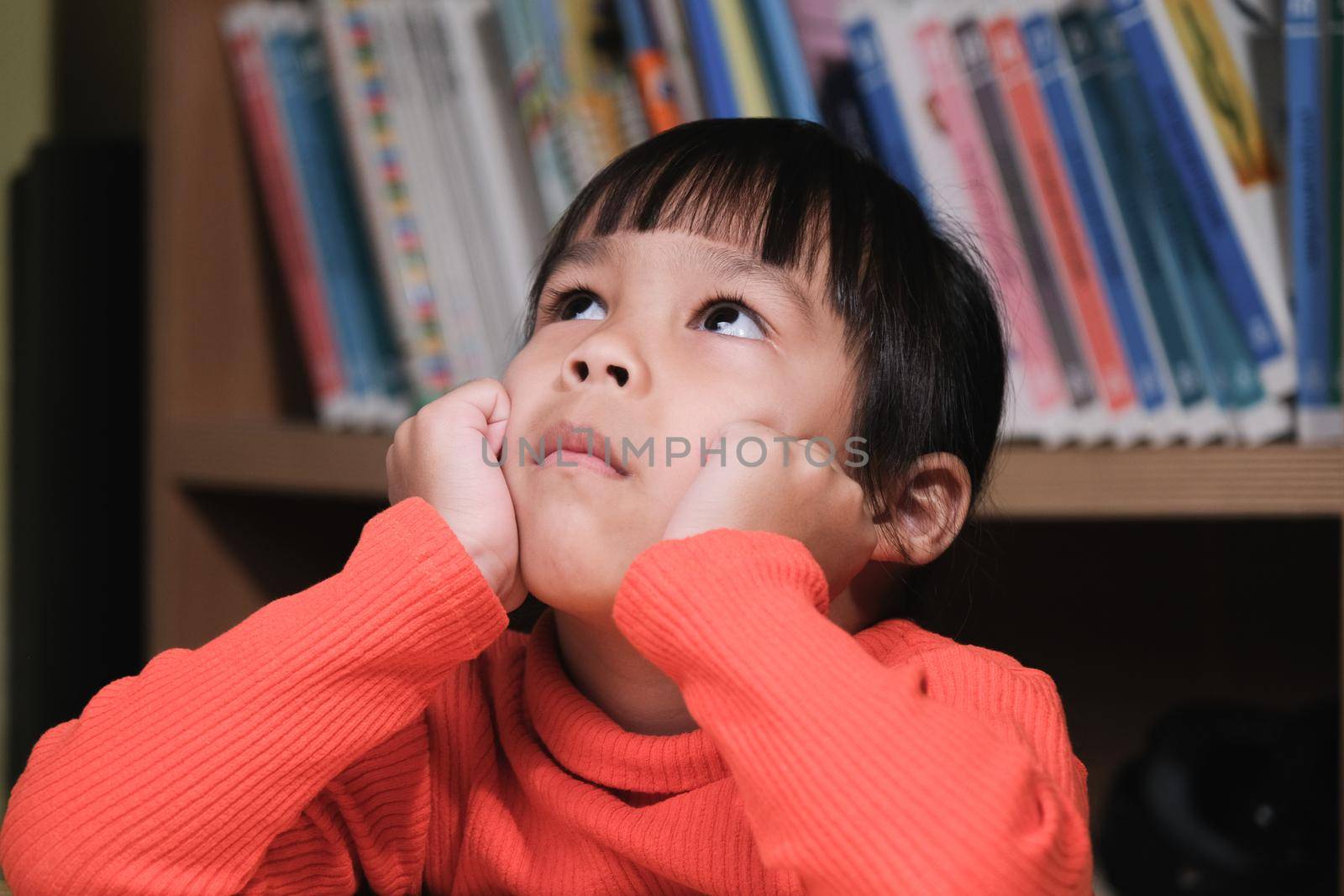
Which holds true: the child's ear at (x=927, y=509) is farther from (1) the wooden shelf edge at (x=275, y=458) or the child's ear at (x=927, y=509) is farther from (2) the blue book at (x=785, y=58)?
(1) the wooden shelf edge at (x=275, y=458)

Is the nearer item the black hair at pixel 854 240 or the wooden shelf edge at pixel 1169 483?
the black hair at pixel 854 240

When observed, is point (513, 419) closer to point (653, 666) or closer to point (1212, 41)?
point (653, 666)

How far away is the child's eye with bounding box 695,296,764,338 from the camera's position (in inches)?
27.2

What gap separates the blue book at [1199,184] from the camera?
97 cm

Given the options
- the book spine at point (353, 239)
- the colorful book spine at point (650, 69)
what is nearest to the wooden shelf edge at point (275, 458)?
the book spine at point (353, 239)

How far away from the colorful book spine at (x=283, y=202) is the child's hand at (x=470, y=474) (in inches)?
24.8

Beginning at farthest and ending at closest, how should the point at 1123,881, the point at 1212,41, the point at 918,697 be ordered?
the point at 1123,881 < the point at 1212,41 < the point at 918,697

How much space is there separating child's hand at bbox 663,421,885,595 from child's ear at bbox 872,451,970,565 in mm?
82

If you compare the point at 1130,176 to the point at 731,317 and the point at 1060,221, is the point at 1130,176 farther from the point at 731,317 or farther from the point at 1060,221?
the point at 731,317

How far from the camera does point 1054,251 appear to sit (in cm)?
105

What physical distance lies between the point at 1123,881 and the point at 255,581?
3.06ft

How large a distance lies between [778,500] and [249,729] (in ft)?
0.93

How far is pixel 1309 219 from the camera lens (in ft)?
3.06

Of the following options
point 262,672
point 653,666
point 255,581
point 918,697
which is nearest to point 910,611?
point 653,666
